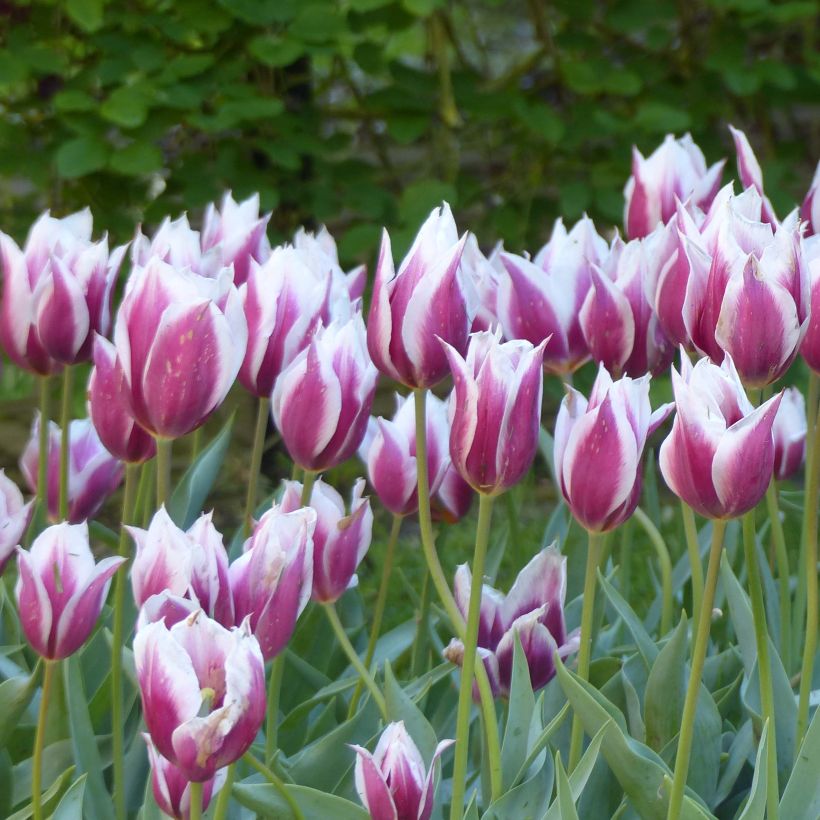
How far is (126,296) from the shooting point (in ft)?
2.80

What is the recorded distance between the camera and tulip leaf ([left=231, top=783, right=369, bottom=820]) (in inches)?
32.6

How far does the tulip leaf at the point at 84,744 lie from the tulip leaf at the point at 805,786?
491mm

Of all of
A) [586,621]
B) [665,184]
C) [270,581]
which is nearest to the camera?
[270,581]

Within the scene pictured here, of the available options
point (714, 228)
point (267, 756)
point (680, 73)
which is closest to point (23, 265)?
point (267, 756)

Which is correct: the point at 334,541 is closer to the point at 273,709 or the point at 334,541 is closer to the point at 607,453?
the point at 273,709

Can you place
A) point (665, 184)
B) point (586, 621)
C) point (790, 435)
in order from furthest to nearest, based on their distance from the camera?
point (790, 435) < point (665, 184) < point (586, 621)

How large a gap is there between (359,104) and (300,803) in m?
2.53

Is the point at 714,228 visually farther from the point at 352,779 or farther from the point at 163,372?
the point at 352,779

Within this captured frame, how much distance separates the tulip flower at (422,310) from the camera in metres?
0.84

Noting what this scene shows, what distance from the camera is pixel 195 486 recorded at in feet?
3.94

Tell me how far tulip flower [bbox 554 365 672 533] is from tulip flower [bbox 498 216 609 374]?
0.84ft

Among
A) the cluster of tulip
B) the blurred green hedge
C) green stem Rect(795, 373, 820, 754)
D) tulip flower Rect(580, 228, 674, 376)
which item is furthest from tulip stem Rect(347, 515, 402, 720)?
the blurred green hedge

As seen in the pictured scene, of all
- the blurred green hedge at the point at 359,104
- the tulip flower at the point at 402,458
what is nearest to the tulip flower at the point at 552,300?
the tulip flower at the point at 402,458

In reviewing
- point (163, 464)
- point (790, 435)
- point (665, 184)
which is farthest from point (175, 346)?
point (790, 435)
